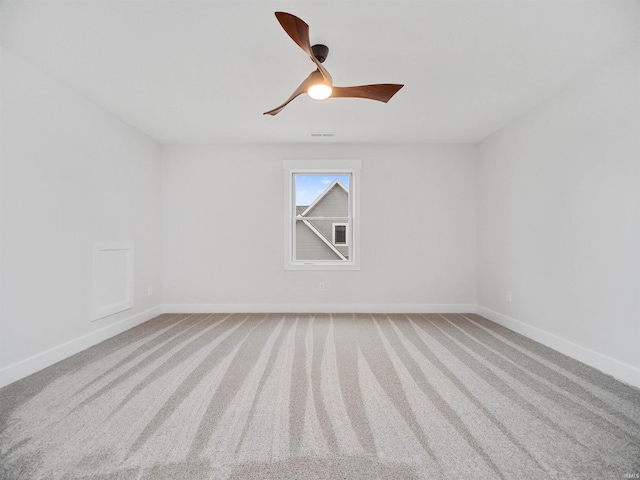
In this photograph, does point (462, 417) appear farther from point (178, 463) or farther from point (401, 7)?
point (401, 7)

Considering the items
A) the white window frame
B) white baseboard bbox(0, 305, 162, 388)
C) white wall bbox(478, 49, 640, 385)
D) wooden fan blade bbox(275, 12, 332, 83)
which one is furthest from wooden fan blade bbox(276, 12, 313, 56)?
white baseboard bbox(0, 305, 162, 388)

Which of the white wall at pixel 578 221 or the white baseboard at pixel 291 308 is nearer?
the white wall at pixel 578 221

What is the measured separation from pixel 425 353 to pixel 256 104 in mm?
2938

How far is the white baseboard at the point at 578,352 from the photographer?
2258mm

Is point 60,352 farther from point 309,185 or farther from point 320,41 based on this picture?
point 309,185

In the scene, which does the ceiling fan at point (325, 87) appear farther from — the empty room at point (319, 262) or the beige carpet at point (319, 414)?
the beige carpet at point (319, 414)

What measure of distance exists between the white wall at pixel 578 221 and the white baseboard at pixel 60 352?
14.8 ft

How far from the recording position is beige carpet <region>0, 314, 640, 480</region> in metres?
1.44

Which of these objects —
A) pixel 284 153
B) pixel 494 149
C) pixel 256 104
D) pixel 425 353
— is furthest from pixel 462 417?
pixel 284 153

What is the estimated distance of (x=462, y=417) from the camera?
1.81 metres

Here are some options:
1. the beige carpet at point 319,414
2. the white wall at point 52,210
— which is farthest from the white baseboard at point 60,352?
the beige carpet at point 319,414

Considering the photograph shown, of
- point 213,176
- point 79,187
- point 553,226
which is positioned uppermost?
point 213,176

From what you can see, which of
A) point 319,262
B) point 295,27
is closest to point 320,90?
point 295,27

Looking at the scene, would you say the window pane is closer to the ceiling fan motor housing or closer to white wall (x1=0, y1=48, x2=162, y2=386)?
white wall (x1=0, y1=48, x2=162, y2=386)
